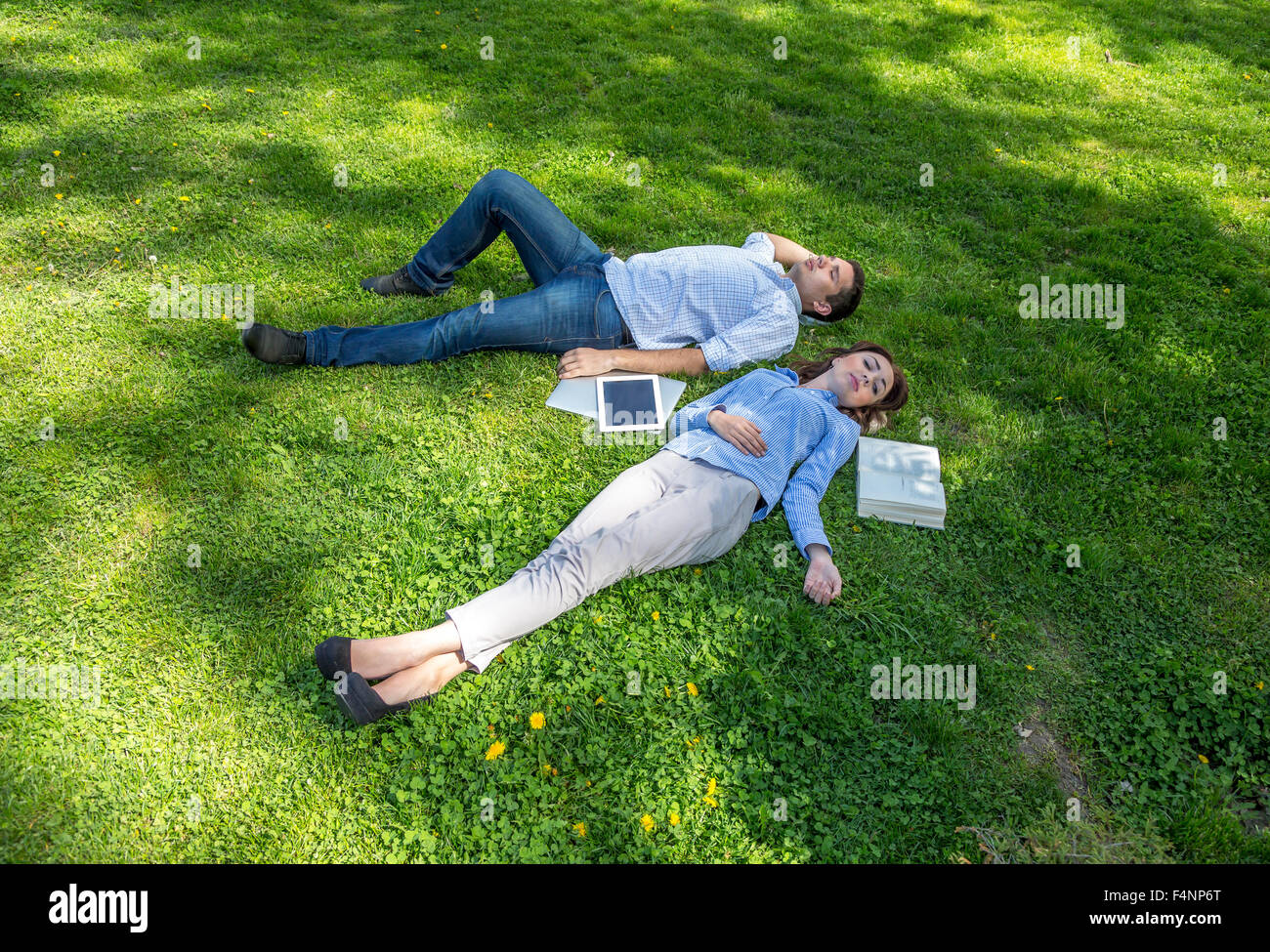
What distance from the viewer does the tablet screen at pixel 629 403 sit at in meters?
4.84

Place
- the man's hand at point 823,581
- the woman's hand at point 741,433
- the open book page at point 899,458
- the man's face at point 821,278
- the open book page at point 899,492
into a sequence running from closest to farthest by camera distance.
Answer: the man's hand at point 823,581 < the woman's hand at point 741,433 < the open book page at point 899,492 < the open book page at point 899,458 < the man's face at point 821,278

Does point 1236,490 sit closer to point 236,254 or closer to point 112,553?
point 112,553

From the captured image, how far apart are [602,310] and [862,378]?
5.61 ft

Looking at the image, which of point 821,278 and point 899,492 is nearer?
point 899,492

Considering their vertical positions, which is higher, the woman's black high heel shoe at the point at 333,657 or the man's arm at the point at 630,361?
the man's arm at the point at 630,361

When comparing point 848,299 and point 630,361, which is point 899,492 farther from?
point 630,361

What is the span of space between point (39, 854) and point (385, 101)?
692 centimetres

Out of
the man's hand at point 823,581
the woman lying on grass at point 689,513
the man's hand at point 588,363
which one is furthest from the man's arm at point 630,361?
the man's hand at point 823,581

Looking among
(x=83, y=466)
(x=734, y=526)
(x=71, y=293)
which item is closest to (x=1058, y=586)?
(x=734, y=526)

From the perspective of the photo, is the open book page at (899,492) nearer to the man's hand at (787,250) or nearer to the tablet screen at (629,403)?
the tablet screen at (629,403)

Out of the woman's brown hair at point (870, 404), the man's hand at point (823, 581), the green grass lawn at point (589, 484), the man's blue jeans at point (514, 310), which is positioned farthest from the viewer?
the man's blue jeans at point (514, 310)

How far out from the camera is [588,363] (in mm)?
5039

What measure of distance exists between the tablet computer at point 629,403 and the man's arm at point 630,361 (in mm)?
72

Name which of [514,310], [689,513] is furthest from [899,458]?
[514,310]
